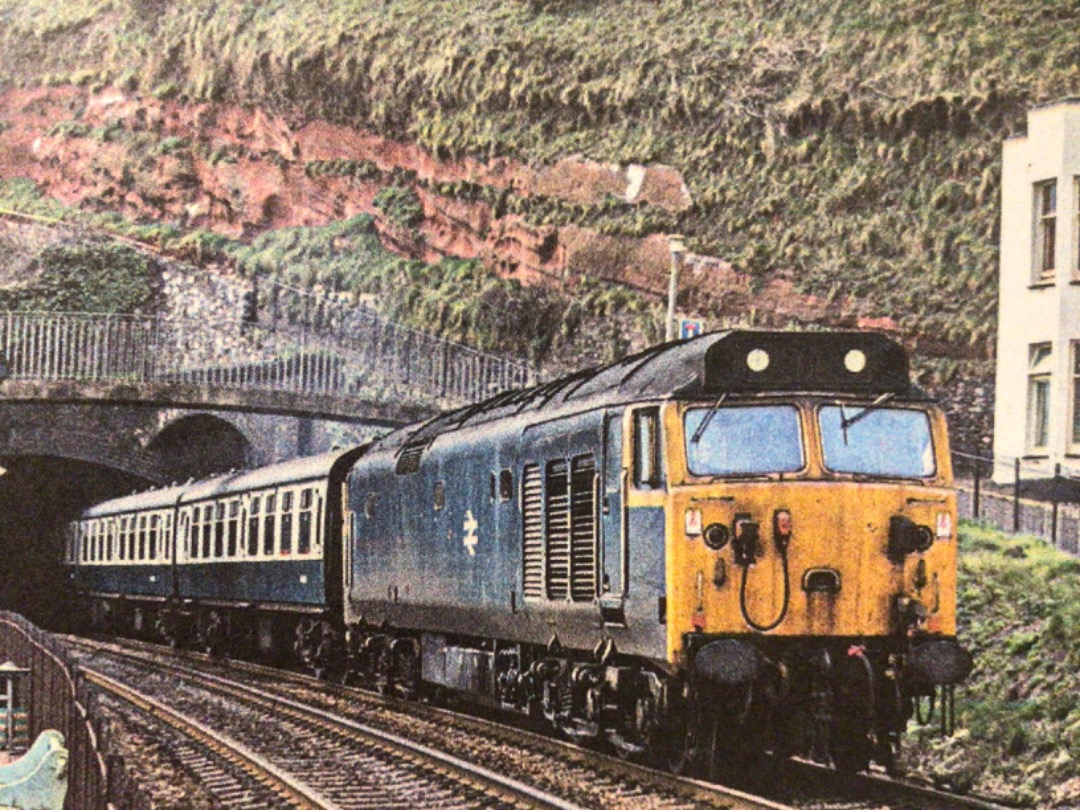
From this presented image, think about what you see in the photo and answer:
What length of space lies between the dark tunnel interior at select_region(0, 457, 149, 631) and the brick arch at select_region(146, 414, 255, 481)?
31.2ft

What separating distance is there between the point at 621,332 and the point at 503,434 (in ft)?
80.4

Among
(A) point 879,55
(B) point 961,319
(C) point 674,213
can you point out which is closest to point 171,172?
(C) point 674,213

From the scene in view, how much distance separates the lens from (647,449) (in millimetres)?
13172

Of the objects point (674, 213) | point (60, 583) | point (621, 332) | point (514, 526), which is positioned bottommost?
point (60, 583)

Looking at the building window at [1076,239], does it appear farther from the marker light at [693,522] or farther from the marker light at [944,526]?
the marker light at [693,522]

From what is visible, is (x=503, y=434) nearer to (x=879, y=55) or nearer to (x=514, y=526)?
(x=514, y=526)

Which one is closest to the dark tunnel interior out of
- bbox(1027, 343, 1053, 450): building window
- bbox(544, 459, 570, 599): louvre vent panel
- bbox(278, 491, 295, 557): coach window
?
bbox(278, 491, 295, 557): coach window

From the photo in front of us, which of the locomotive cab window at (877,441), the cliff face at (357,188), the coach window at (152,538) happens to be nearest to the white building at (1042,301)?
the cliff face at (357,188)

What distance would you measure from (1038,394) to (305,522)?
1042 cm

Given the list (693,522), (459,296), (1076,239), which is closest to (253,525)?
(1076,239)

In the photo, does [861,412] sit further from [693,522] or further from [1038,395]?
[1038,395]

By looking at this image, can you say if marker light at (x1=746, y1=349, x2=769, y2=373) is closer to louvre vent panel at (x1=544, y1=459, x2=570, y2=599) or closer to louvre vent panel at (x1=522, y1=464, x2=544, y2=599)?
louvre vent panel at (x1=544, y1=459, x2=570, y2=599)

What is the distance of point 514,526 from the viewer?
1602 cm

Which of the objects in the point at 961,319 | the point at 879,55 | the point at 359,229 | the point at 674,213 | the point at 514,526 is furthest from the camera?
the point at 359,229
